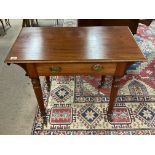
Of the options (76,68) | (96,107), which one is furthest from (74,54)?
(96,107)

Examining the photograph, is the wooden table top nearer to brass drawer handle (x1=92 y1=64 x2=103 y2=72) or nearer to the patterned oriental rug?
brass drawer handle (x1=92 y1=64 x2=103 y2=72)

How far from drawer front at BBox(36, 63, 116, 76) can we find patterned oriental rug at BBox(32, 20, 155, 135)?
0.61 meters

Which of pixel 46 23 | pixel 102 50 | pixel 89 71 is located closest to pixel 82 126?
pixel 89 71

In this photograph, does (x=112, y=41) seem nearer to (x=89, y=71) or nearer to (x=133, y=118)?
(x=89, y=71)

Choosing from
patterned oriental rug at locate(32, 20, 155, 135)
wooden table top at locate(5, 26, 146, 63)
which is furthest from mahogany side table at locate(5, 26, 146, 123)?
patterned oriental rug at locate(32, 20, 155, 135)

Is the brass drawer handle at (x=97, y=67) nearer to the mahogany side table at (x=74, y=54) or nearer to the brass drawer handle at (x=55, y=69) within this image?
the mahogany side table at (x=74, y=54)

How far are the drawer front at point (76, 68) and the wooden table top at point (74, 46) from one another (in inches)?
2.1

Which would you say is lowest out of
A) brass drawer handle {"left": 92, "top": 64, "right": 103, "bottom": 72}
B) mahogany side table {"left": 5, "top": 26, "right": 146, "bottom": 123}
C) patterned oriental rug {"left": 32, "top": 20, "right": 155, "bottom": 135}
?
patterned oriental rug {"left": 32, "top": 20, "right": 155, "bottom": 135}

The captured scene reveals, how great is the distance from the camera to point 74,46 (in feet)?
4.05

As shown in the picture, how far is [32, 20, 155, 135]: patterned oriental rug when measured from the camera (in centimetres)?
158

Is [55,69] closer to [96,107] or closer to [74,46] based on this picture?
[74,46]

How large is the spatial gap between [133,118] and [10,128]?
1.11 meters

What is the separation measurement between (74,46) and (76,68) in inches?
6.7

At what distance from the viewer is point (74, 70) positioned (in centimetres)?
118
